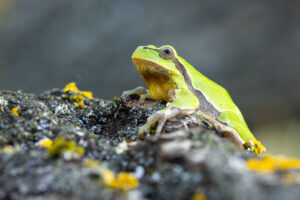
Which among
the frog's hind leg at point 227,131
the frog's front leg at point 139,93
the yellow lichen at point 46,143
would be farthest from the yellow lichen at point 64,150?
the frog's front leg at point 139,93

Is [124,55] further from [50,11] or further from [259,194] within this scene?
[259,194]

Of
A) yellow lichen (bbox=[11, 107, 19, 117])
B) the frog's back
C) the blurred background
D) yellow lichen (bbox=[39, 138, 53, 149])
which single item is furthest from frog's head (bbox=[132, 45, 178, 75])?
the blurred background

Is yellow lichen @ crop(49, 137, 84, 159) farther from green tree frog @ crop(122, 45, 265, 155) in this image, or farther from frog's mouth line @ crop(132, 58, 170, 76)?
frog's mouth line @ crop(132, 58, 170, 76)

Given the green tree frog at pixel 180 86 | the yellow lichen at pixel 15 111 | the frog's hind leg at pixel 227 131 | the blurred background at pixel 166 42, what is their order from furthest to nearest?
the blurred background at pixel 166 42
the green tree frog at pixel 180 86
the frog's hind leg at pixel 227 131
the yellow lichen at pixel 15 111

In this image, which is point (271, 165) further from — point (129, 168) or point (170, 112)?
point (170, 112)

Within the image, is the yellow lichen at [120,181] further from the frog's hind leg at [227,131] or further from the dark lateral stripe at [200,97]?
the dark lateral stripe at [200,97]

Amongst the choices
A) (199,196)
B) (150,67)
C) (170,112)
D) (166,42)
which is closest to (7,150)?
(199,196)
